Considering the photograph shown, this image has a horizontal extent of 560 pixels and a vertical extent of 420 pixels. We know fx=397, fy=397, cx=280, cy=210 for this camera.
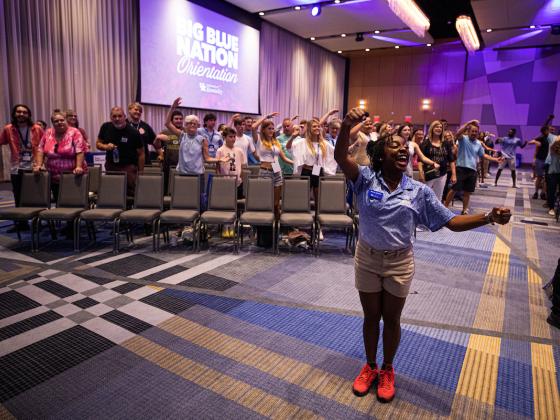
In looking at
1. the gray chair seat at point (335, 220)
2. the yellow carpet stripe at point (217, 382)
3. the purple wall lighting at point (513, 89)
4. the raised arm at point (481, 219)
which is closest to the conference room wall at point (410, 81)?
the purple wall lighting at point (513, 89)

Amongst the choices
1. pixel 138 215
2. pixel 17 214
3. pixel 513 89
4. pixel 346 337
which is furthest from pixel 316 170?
pixel 513 89

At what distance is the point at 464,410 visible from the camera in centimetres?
220

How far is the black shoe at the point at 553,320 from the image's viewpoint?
3.23m

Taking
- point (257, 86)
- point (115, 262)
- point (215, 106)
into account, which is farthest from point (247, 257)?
point (257, 86)

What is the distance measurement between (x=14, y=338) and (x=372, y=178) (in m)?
2.73

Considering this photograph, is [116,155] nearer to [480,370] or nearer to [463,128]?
[480,370]

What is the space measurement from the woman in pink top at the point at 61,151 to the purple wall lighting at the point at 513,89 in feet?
58.3

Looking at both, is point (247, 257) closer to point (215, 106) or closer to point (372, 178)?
point (372, 178)

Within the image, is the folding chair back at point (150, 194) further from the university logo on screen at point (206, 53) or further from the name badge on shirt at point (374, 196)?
the university logo on screen at point (206, 53)

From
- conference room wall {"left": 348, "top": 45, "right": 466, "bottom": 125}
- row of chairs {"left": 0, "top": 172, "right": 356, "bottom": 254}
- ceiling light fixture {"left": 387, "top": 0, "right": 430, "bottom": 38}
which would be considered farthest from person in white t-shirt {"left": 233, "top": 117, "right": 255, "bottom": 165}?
conference room wall {"left": 348, "top": 45, "right": 466, "bottom": 125}

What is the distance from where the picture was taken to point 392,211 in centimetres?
201

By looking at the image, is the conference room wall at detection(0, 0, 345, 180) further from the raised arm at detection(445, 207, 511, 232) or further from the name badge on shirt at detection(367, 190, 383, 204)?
the raised arm at detection(445, 207, 511, 232)

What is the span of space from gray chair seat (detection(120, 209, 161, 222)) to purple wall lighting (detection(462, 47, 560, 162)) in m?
17.5

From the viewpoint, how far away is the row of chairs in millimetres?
4918
